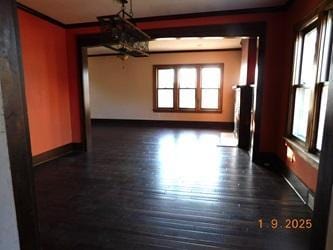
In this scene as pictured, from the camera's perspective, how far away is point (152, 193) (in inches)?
111

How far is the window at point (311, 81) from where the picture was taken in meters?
2.32

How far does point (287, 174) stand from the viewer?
324 cm

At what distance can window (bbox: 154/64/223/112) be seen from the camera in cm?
766

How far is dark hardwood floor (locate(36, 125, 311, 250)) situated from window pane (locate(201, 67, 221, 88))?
12.3ft

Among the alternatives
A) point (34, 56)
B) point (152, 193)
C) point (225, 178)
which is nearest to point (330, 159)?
point (152, 193)

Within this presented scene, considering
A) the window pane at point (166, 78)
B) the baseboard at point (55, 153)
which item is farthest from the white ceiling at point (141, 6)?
the window pane at point (166, 78)

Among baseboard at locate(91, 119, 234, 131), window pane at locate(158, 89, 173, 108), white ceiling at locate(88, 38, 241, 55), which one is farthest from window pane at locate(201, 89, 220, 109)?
white ceiling at locate(88, 38, 241, 55)

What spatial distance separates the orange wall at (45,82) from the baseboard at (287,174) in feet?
12.7

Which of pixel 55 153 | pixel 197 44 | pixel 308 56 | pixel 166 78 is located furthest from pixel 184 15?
pixel 166 78

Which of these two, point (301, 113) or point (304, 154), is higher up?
point (301, 113)

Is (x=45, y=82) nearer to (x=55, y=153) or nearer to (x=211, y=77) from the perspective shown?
(x=55, y=153)

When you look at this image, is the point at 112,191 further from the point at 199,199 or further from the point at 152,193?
the point at 199,199

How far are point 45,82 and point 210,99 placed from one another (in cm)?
526

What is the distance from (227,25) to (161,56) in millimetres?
4349
